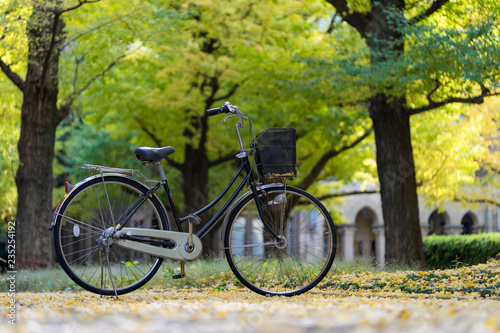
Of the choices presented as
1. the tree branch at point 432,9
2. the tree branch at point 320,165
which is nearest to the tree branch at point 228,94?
the tree branch at point 320,165

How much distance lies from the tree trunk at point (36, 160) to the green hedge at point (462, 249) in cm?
686

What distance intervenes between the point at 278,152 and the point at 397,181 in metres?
6.12

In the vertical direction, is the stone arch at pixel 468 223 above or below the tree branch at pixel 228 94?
below

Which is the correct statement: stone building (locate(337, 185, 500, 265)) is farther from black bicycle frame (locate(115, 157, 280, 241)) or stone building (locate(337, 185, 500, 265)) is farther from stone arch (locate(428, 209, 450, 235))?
black bicycle frame (locate(115, 157, 280, 241))

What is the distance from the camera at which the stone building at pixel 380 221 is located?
31094mm

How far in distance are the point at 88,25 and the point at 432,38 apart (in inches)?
235

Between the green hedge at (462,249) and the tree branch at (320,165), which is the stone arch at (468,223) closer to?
the tree branch at (320,165)

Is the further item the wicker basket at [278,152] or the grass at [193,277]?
the grass at [193,277]

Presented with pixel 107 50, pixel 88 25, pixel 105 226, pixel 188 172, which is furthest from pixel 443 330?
pixel 188 172

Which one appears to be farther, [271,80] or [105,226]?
[271,80]

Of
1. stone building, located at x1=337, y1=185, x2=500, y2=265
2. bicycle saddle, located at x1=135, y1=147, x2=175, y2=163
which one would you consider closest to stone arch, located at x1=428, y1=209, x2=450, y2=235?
stone building, located at x1=337, y1=185, x2=500, y2=265

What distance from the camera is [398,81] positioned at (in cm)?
913

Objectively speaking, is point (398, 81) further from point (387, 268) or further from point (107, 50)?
point (107, 50)

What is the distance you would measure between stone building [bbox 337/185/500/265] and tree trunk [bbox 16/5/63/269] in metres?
20.5
